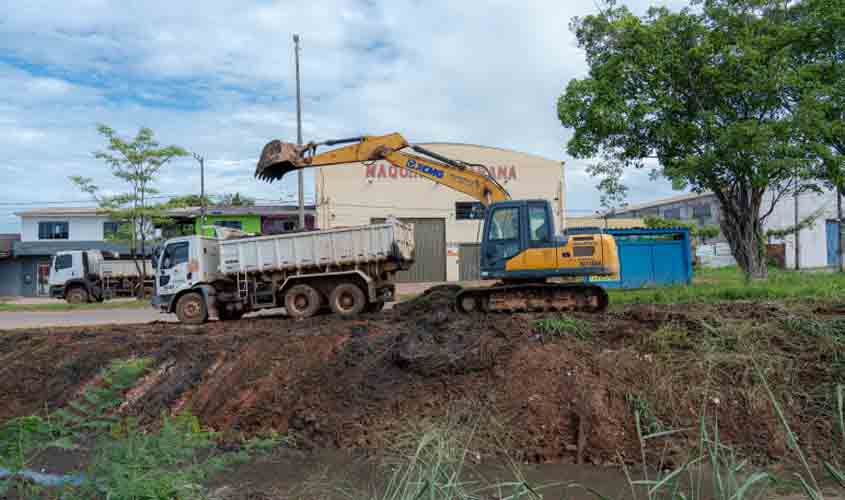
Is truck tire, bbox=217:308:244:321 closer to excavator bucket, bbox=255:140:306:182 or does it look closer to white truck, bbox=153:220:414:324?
white truck, bbox=153:220:414:324

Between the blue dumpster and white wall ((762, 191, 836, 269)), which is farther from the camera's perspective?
white wall ((762, 191, 836, 269))

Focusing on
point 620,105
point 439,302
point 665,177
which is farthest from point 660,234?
point 439,302

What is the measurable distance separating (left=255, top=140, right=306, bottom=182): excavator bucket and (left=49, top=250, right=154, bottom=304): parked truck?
15379 mm

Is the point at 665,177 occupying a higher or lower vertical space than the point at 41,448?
higher

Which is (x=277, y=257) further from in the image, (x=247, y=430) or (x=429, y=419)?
(x=429, y=419)

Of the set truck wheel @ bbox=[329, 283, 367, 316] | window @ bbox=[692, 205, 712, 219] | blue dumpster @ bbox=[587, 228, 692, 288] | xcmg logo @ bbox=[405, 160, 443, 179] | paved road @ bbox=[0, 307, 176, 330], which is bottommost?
paved road @ bbox=[0, 307, 176, 330]

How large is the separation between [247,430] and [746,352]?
6.57 metres

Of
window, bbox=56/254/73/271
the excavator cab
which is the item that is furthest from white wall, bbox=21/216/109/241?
the excavator cab

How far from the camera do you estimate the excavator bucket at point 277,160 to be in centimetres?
1285

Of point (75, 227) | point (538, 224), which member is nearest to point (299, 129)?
point (538, 224)

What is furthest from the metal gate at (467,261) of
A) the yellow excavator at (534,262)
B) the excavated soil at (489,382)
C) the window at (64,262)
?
the excavated soil at (489,382)

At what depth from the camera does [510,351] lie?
8.02m

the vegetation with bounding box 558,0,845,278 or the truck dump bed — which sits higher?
the vegetation with bounding box 558,0,845,278

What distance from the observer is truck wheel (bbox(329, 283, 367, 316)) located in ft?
45.8
